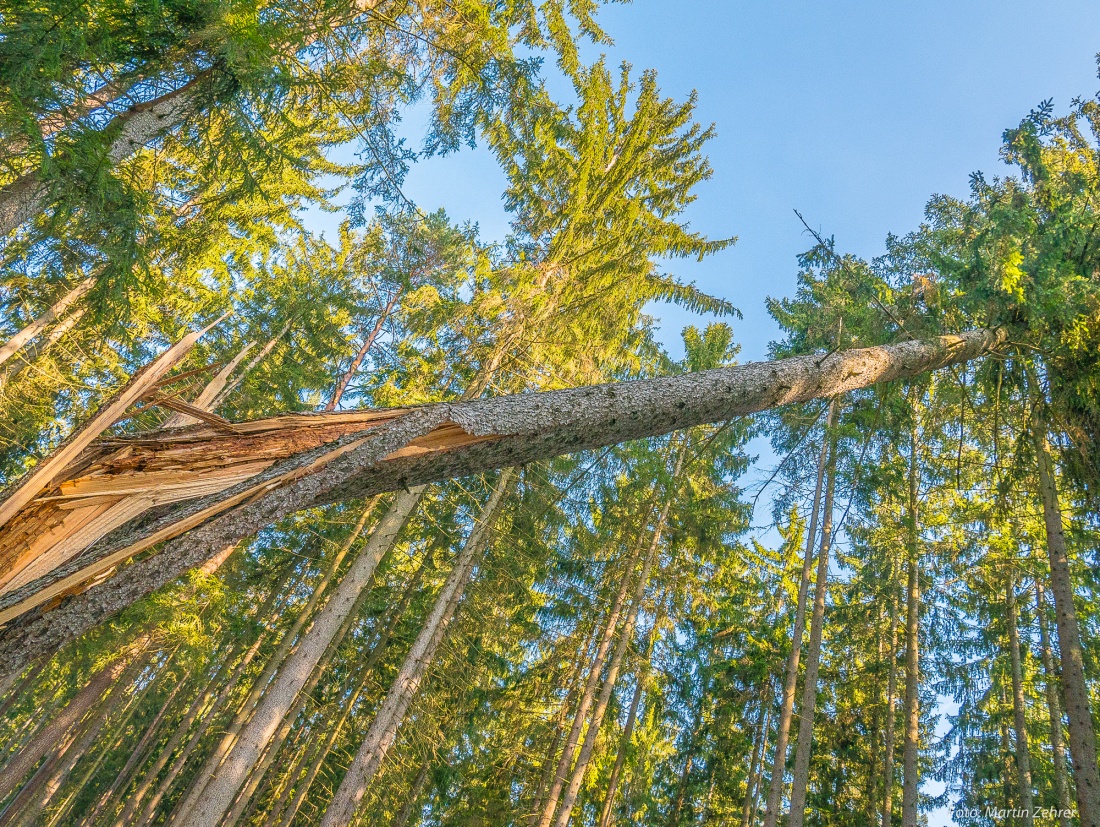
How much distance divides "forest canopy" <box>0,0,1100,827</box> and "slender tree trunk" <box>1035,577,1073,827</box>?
15cm

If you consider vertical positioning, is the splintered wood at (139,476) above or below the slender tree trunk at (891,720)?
below

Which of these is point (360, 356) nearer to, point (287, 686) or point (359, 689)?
point (359, 689)

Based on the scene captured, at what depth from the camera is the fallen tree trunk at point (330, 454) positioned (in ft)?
5.61

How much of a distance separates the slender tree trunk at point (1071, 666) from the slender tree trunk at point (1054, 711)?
4.64 meters

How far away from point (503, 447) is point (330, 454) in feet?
2.73

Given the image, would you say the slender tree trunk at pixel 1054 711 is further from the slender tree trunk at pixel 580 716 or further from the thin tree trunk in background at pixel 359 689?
the thin tree trunk in background at pixel 359 689

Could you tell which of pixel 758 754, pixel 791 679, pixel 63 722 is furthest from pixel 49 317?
pixel 758 754

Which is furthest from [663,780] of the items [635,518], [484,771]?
[635,518]

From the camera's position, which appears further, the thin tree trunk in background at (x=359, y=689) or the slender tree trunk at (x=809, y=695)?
the thin tree trunk in background at (x=359, y=689)

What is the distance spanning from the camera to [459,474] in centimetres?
277

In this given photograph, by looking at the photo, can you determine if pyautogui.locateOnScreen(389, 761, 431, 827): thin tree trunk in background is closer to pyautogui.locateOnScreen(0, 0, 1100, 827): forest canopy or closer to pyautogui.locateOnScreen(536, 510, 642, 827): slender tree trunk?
pyautogui.locateOnScreen(0, 0, 1100, 827): forest canopy

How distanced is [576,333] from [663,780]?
49.8 ft

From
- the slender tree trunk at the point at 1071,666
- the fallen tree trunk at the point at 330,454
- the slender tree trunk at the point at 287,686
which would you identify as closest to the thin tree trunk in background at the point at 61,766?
the slender tree trunk at the point at 287,686

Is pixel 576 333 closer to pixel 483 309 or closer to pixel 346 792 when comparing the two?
pixel 483 309
